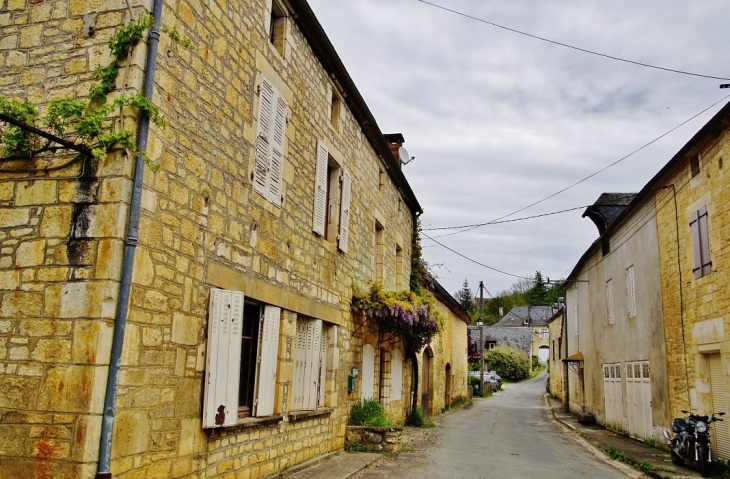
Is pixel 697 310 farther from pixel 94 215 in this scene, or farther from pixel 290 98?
pixel 94 215

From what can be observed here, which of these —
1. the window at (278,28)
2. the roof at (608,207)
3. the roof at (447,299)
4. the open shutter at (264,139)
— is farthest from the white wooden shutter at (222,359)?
the roof at (608,207)

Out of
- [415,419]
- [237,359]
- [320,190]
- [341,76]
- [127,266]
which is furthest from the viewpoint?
[415,419]

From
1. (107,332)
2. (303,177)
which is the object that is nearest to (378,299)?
(303,177)

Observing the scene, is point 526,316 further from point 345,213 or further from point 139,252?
point 139,252

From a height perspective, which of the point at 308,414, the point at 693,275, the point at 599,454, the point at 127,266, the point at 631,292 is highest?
the point at 631,292

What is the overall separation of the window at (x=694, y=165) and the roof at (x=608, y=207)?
7939 millimetres

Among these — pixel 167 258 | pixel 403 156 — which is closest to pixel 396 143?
pixel 403 156

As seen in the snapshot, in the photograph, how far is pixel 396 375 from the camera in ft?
48.4

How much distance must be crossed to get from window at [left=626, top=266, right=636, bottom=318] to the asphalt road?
350 centimetres

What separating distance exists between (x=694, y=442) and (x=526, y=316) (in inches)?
2705

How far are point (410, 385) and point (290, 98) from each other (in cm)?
1054

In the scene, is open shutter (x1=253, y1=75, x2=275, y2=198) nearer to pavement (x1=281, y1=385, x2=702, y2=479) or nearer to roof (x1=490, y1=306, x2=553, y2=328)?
pavement (x1=281, y1=385, x2=702, y2=479)

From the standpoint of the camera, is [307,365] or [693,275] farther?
[693,275]

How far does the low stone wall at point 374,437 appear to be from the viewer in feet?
35.1
